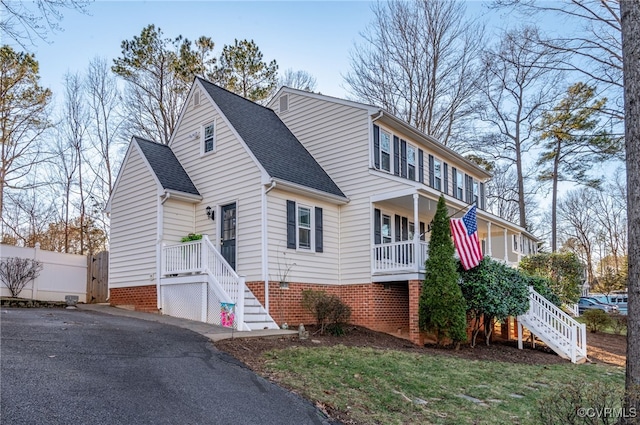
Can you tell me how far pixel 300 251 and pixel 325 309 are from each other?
2.20m

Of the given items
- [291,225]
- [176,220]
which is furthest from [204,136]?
[291,225]

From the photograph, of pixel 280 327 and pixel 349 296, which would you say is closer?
pixel 280 327

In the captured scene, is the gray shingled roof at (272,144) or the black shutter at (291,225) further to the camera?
the gray shingled roof at (272,144)

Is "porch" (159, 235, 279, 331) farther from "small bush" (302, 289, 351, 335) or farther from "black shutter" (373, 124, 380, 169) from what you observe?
"black shutter" (373, 124, 380, 169)

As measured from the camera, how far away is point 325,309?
11.6 m

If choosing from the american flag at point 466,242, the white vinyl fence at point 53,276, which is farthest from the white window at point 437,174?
the white vinyl fence at point 53,276

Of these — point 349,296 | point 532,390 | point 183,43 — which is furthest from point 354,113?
point 183,43

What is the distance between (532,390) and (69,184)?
24422mm

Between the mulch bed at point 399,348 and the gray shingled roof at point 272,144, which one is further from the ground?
the gray shingled roof at point 272,144

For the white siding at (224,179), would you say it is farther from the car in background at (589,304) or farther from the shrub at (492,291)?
the car in background at (589,304)

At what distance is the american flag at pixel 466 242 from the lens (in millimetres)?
11734

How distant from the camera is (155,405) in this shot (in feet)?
17.0

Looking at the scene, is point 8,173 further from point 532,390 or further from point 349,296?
point 532,390

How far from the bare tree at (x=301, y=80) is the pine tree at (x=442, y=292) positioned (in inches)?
727
